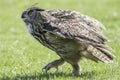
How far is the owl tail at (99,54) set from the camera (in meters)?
8.61

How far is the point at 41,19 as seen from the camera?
8.77 m

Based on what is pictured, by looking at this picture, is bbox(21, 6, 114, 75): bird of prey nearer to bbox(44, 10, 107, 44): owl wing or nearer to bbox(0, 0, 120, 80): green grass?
bbox(44, 10, 107, 44): owl wing

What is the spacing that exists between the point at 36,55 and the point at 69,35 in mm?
3344

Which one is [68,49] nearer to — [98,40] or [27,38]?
[98,40]

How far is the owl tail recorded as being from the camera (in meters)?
8.61

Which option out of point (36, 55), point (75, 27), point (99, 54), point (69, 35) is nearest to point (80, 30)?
point (75, 27)

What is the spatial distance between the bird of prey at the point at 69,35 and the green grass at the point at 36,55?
1.34ft

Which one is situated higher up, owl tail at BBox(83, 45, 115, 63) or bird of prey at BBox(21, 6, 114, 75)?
bird of prey at BBox(21, 6, 114, 75)

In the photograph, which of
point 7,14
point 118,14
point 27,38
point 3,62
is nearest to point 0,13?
point 7,14

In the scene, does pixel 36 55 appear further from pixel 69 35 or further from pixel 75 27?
pixel 69 35

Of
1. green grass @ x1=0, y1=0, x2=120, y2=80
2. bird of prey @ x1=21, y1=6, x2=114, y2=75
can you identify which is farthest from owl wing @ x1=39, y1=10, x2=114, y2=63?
green grass @ x1=0, y1=0, x2=120, y2=80

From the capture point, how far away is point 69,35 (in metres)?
8.52

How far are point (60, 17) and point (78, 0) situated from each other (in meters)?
18.6

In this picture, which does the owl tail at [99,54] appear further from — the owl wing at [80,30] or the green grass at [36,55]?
the green grass at [36,55]
